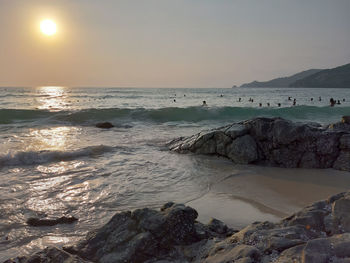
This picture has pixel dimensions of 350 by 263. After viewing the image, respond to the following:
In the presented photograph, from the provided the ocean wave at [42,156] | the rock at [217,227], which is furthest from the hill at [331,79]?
the rock at [217,227]

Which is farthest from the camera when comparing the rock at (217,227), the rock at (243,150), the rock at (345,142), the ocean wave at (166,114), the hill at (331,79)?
the hill at (331,79)

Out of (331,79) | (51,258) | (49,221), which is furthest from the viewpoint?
(331,79)

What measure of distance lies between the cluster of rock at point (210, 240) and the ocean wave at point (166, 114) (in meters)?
16.3

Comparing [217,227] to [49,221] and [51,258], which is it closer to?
[51,258]

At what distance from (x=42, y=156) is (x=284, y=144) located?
6.74m

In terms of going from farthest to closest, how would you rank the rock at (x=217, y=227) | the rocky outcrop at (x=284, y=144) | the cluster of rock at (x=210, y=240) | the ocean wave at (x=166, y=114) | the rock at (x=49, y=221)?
the ocean wave at (x=166, y=114) → the rocky outcrop at (x=284, y=144) → the rock at (x=49, y=221) → the rock at (x=217, y=227) → the cluster of rock at (x=210, y=240)

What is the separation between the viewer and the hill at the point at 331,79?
131375 mm

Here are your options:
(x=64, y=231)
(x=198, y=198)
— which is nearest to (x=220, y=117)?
(x=198, y=198)

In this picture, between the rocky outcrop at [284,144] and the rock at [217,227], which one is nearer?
the rock at [217,227]

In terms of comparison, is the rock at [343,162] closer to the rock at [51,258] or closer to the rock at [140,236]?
the rock at [140,236]

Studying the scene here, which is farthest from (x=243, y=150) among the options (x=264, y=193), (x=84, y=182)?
(x=84, y=182)

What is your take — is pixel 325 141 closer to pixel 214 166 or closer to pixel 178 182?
pixel 214 166

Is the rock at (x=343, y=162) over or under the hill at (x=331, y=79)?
under

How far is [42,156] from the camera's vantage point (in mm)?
8297
